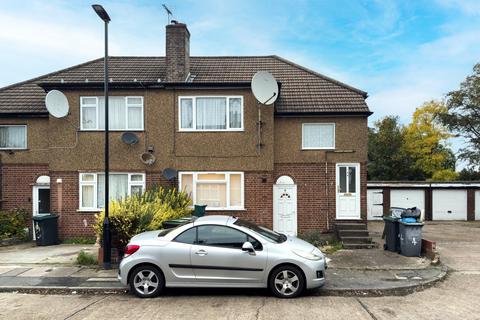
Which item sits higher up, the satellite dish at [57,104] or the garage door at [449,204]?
the satellite dish at [57,104]

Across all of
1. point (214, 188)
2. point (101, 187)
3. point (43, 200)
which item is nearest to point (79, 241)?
point (101, 187)

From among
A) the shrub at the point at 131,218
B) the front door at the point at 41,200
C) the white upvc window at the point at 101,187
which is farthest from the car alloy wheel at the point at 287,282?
→ the front door at the point at 41,200

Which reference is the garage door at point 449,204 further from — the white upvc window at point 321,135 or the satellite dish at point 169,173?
the satellite dish at point 169,173

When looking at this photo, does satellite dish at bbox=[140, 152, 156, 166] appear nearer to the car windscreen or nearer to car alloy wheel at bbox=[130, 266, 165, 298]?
the car windscreen

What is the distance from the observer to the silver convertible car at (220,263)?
7297 millimetres

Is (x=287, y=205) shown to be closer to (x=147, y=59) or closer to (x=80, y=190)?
(x=80, y=190)

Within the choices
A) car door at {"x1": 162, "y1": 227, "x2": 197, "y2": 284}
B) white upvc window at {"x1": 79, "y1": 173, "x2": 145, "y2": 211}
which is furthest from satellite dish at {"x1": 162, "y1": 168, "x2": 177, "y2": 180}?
car door at {"x1": 162, "y1": 227, "x2": 197, "y2": 284}

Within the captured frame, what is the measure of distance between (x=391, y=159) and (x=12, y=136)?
30735 millimetres

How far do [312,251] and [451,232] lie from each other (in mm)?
12365

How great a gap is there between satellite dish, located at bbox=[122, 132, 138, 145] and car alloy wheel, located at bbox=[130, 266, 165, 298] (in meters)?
7.16

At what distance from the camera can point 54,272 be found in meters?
9.40

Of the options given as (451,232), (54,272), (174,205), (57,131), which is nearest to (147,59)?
(57,131)

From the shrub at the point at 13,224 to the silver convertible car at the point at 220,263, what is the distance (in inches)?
339

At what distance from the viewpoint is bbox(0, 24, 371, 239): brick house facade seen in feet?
46.2
